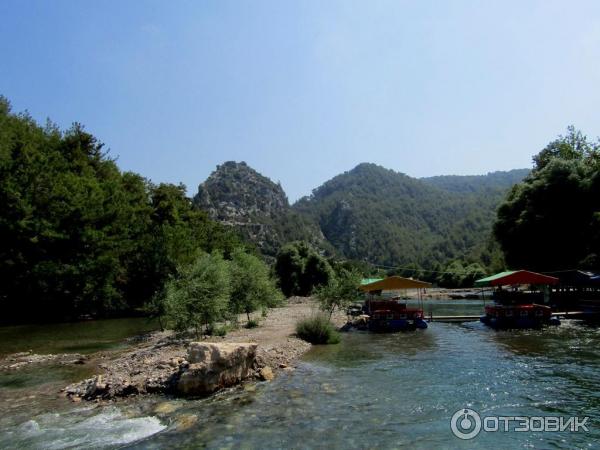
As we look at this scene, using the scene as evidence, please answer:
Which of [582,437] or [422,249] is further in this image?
[422,249]

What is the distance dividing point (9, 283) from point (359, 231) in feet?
554

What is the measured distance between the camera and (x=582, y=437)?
9086 millimetres

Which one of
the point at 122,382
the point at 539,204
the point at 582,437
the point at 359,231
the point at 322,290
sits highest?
the point at 359,231

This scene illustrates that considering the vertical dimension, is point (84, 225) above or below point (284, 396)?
above

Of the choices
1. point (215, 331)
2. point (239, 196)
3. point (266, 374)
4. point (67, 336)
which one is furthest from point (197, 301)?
point (239, 196)

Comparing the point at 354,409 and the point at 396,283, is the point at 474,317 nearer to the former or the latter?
the point at 396,283

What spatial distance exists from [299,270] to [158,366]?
64.1 m

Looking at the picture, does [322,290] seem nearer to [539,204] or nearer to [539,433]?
[539,433]

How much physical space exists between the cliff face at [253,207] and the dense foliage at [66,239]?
95501 mm

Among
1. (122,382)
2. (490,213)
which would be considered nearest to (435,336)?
(122,382)

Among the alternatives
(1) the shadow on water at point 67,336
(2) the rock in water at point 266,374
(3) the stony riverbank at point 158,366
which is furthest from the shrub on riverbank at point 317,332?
(1) the shadow on water at point 67,336

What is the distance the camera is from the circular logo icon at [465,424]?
9.48m

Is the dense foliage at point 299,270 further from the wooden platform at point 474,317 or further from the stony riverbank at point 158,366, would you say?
the stony riverbank at point 158,366

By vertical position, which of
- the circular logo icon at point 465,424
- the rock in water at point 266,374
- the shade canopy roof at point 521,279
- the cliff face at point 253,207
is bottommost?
the circular logo icon at point 465,424
